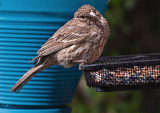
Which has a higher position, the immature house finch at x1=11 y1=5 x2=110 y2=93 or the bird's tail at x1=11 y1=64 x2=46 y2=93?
the immature house finch at x1=11 y1=5 x2=110 y2=93

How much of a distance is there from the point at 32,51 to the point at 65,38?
0.35m

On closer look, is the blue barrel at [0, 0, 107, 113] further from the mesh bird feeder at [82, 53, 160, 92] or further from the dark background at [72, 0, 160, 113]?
the dark background at [72, 0, 160, 113]

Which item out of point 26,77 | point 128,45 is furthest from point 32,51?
point 128,45

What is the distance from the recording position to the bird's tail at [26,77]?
325cm

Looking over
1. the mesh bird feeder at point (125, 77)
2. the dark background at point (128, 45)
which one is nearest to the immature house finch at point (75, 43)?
the mesh bird feeder at point (125, 77)

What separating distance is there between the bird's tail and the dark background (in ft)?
5.40

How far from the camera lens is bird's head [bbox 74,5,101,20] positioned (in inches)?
131

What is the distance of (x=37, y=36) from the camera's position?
10.7ft

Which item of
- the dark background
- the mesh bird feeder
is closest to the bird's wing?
the mesh bird feeder

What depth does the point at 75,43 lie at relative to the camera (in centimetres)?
342

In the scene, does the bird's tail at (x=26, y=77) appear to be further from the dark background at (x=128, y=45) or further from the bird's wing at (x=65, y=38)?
the dark background at (x=128, y=45)

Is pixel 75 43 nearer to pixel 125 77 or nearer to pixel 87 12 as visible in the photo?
pixel 87 12

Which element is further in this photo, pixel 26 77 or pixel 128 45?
pixel 128 45

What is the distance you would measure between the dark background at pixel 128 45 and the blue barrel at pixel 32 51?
4.48 ft
